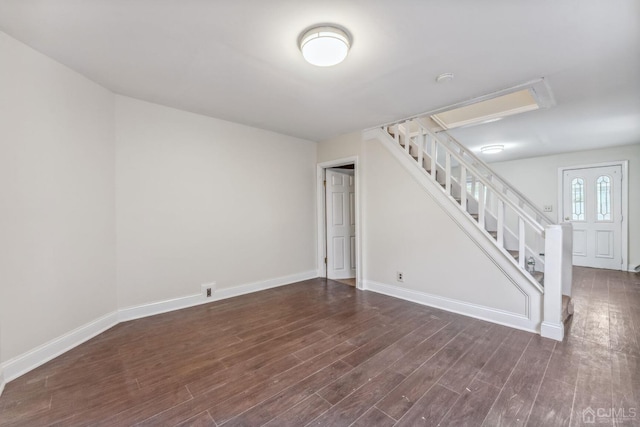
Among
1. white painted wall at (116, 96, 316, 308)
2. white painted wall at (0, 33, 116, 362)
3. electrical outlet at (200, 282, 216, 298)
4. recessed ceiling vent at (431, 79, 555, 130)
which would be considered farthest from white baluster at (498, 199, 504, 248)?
white painted wall at (0, 33, 116, 362)

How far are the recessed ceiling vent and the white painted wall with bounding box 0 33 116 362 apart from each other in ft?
12.7

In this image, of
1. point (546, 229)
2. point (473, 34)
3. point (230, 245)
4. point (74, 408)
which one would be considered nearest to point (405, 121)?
point (473, 34)

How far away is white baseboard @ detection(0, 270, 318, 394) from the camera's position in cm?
190

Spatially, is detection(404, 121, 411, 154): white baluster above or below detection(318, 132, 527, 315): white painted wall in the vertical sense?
above

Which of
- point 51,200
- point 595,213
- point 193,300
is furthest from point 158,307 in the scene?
point 595,213

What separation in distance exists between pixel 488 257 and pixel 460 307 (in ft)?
2.24

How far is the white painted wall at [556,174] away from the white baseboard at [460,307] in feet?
14.6

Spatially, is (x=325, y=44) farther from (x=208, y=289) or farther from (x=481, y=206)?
(x=208, y=289)

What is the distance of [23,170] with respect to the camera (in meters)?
1.95

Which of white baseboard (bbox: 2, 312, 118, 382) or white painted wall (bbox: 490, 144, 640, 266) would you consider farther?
white painted wall (bbox: 490, 144, 640, 266)

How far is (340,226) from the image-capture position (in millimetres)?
4770

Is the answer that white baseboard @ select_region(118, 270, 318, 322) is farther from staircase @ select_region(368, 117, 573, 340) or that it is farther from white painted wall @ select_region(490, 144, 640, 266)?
white painted wall @ select_region(490, 144, 640, 266)

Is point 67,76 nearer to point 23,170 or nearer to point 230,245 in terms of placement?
point 23,170

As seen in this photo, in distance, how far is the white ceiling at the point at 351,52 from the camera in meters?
1.60
